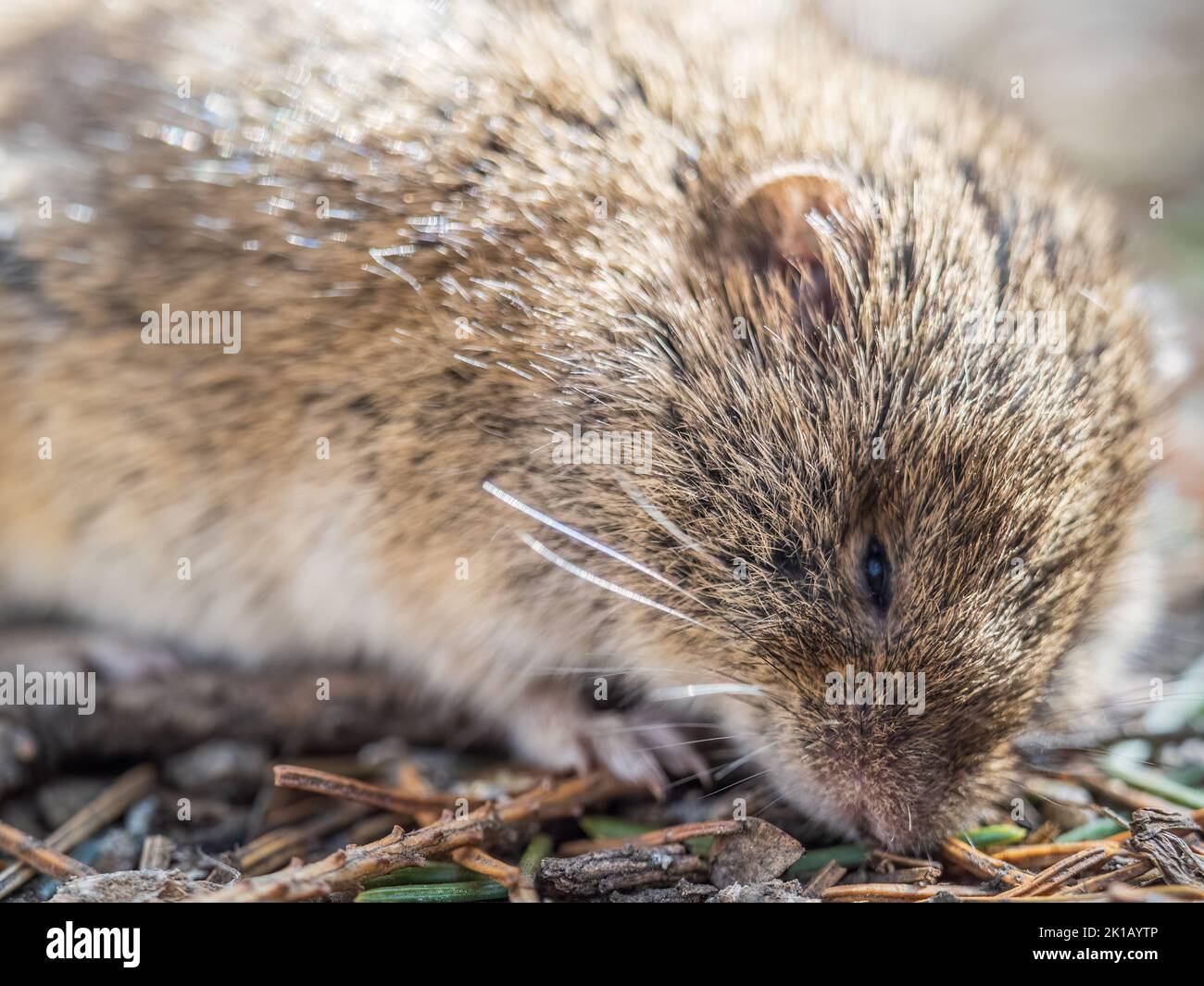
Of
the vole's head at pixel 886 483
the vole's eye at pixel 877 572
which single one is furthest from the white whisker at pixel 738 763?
the vole's eye at pixel 877 572

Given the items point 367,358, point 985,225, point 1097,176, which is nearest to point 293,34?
point 367,358

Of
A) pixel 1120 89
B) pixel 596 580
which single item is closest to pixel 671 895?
pixel 596 580

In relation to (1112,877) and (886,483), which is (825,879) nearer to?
(1112,877)

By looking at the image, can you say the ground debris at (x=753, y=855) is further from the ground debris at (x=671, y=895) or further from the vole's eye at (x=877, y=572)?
the vole's eye at (x=877, y=572)

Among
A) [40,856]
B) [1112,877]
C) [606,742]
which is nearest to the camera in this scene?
[1112,877]

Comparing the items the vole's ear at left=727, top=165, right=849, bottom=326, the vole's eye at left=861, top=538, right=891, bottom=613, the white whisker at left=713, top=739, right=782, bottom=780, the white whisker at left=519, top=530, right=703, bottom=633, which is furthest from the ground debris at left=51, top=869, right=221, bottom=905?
the vole's ear at left=727, top=165, right=849, bottom=326

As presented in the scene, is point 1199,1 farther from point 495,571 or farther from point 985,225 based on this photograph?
point 495,571
